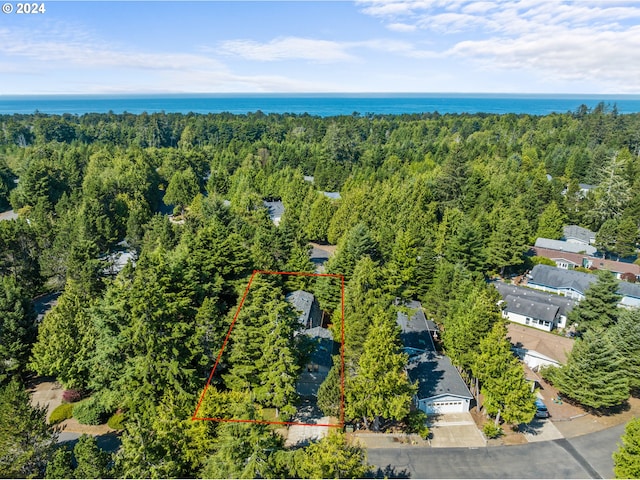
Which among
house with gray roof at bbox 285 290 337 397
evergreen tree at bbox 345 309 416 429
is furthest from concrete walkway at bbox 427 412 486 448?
house with gray roof at bbox 285 290 337 397

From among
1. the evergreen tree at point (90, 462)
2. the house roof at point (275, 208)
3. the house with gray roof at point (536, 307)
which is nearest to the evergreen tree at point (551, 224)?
the house with gray roof at point (536, 307)

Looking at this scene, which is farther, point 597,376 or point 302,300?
point 302,300

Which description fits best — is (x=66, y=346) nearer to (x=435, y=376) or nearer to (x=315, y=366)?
(x=315, y=366)

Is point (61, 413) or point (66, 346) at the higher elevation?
point (66, 346)

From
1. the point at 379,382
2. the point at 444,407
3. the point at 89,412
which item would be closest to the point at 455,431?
the point at 444,407

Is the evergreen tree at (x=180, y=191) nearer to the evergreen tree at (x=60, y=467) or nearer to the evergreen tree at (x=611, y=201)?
the evergreen tree at (x=60, y=467)

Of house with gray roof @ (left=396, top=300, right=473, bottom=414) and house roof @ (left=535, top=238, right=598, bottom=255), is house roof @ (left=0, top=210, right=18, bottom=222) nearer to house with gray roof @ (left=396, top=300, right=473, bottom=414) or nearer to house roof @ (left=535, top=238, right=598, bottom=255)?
house with gray roof @ (left=396, top=300, right=473, bottom=414)
